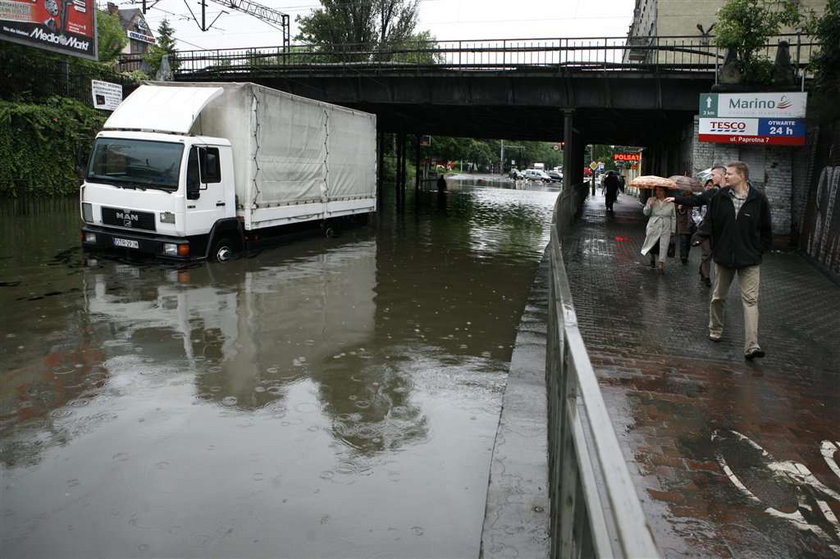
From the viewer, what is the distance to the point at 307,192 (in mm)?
17703

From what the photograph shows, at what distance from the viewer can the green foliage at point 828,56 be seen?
16.0 meters

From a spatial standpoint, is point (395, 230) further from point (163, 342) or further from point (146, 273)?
point (163, 342)

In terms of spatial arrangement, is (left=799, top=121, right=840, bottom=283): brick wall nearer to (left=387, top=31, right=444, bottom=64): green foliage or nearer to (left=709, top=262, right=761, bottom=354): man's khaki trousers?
(left=709, top=262, right=761, bottom=354): man's khaki trousers

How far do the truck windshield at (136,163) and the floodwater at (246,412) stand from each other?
1.70 meters

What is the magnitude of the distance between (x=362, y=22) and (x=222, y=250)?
45.3m

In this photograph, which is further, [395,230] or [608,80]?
[608,80]

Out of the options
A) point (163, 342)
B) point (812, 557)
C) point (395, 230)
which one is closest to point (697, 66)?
point (395, 230)

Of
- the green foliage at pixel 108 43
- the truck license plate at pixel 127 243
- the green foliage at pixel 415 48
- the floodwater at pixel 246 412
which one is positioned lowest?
the floodwater at pixel 246 412

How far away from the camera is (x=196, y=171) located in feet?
43.5

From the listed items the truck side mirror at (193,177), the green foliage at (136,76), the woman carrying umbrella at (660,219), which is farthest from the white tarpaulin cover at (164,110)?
the green foliage at (136,76)

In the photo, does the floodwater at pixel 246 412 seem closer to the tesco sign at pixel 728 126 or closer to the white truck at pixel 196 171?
the white truck at pixel 196 171

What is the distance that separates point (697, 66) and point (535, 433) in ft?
73.1

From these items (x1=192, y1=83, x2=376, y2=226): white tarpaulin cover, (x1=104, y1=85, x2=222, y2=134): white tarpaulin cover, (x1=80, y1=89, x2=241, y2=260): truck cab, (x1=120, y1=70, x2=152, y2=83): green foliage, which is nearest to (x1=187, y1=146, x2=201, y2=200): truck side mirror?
(x1=80, y1=89, x2=241, y2=260): truck cab

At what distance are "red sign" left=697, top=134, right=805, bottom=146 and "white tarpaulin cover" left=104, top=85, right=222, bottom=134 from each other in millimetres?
13304
